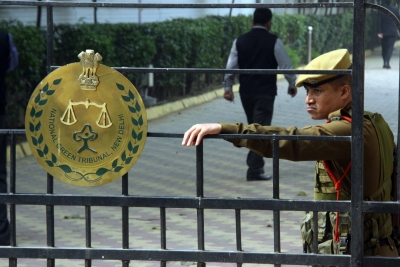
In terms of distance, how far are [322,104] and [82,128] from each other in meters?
1.00

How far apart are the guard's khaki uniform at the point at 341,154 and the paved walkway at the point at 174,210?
269 centimetres

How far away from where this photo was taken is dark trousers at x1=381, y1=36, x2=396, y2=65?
14.7 meters

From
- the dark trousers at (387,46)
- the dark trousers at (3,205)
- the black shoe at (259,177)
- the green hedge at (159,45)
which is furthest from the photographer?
the dark trousers at (387,46)

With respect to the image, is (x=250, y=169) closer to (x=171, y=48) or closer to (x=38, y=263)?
(x=38, y=263)

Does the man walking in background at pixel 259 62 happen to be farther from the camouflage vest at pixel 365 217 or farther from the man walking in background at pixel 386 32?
the camouflage vest at pixel 365 217

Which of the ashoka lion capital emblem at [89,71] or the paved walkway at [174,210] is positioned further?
the paved walkway at [174,210]

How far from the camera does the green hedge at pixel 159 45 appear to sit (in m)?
11.1

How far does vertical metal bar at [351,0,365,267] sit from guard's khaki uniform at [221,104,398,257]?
0.09 m

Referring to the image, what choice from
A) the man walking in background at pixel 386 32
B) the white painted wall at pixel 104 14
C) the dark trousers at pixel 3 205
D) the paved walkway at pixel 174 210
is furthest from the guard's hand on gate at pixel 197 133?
the white painted wall at pixel 104 14

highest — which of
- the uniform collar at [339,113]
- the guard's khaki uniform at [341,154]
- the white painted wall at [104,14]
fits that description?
the white painted wall at [104,14]

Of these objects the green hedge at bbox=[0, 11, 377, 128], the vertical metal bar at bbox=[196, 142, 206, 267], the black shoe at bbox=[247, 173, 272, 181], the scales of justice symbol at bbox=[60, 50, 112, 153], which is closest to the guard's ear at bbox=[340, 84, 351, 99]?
the vertical metal bar at bbox=[196, 142, 206, 267]

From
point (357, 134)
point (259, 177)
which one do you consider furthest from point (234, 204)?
point (259, 177)

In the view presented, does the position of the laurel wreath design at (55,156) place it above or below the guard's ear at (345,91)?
below

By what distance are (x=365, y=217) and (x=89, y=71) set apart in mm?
1256
